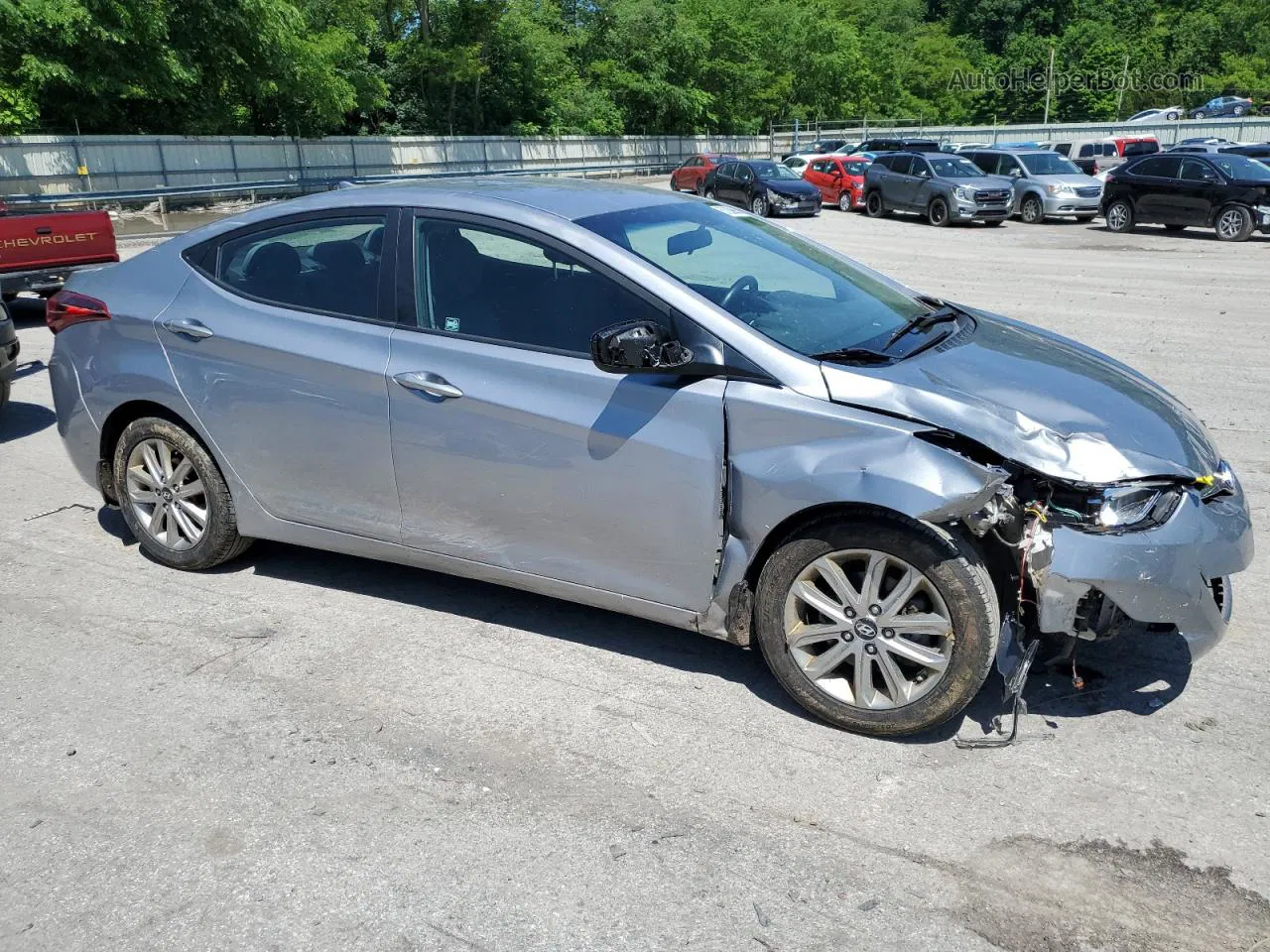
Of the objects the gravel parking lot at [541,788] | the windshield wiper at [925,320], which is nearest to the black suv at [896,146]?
the windshield wiper at [925,320]

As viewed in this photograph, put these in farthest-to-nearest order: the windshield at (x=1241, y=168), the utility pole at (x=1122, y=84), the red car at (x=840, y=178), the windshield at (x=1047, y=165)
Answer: the utility pole at (x=1122, y=84) < the red car at (x=840, y=178) < the windshield at (x=1047, y=165) < the windshield at (x=1241, y=168)

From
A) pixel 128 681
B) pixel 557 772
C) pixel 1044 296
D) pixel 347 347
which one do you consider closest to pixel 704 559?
pixel 557 772

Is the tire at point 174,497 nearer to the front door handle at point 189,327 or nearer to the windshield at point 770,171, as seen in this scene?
the front door handle at point 189,327

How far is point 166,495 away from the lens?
17.2 feet

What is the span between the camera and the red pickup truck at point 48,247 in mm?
11789

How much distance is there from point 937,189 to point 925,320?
2401 cm

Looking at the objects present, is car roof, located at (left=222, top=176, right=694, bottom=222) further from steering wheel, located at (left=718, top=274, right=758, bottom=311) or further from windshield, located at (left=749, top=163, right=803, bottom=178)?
windshield, located at (left=749, top=163, right=803, bottom=178)

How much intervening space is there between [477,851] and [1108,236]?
77.3 ft

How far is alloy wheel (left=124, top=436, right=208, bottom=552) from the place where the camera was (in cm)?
518

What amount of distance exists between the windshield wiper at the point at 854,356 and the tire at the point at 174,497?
272 centimetres

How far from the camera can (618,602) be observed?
4.18 meters

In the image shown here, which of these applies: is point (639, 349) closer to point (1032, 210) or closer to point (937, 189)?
point (937, 189)

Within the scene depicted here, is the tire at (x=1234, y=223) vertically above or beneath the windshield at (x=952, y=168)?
beneath

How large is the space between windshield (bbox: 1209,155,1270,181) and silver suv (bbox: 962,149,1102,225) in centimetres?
308
